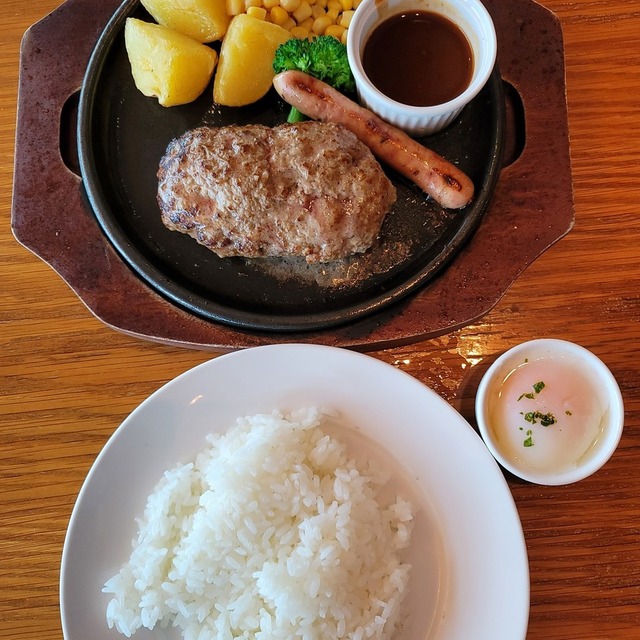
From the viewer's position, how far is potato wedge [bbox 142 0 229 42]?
2252 mm

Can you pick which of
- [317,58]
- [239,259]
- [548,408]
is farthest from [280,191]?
[548,408]

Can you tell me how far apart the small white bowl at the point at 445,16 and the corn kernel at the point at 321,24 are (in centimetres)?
24

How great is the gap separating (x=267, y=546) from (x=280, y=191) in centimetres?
125

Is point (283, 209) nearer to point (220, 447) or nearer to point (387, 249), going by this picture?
point (387, 249)

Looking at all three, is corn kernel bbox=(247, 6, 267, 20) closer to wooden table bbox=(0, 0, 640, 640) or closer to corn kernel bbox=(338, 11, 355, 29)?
corn kernel bbox=(338, 11, 355, 29)

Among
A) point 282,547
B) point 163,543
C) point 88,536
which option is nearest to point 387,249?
point 282,547

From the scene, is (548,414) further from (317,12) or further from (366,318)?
(317,12)

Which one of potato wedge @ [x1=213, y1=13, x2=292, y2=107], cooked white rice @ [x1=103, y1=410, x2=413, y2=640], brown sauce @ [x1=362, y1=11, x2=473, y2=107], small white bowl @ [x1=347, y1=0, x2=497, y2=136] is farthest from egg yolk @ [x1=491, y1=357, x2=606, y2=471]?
potato wedge @ [x1=213, y1=13, x2=292, y2=107]

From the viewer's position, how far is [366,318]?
2184 mm

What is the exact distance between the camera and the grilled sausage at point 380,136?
2135mm

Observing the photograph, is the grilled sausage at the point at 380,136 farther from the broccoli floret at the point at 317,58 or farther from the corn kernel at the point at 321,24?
the corn kernel at the point at 321,24

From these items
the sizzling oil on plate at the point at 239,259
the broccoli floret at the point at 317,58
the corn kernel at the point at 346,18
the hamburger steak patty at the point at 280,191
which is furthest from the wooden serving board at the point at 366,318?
the broccoli floret at the point at 317,58

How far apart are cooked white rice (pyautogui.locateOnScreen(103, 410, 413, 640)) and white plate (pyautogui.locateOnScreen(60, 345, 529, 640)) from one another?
7cm

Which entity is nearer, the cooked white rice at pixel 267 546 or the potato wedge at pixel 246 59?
the cooked white rice at pixel 267 546
